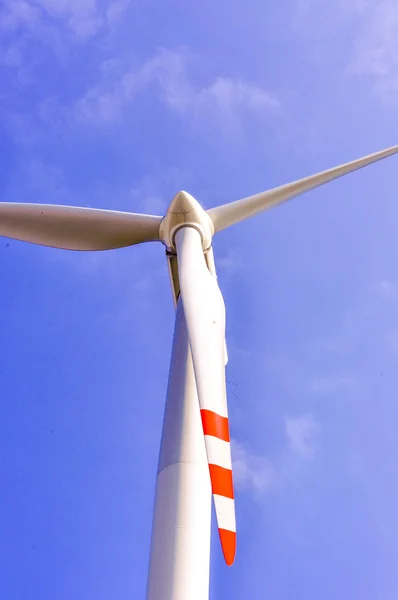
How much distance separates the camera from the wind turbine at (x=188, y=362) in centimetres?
1113

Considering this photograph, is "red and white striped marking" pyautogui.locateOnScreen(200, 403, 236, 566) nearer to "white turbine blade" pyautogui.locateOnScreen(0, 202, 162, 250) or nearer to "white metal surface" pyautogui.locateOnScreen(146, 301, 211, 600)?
"white metal surface" pyautogui.locateOnScreen(146, 301, 211, 600)

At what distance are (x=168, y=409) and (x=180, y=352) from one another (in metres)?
1.57

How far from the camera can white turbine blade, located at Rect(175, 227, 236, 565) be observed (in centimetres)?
973

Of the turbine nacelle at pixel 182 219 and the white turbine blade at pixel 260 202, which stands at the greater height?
the white turbine blade at pixel 260 202

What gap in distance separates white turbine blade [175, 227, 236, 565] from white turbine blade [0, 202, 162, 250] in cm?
151

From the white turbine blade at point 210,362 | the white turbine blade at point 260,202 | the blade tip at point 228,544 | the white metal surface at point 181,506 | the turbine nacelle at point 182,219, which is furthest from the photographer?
the white turbine blade at point 260,202

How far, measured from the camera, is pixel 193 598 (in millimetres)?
11477

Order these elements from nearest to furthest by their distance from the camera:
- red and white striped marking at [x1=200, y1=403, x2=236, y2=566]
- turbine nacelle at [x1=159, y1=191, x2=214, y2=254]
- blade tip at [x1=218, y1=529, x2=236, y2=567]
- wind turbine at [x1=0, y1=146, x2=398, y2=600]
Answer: blade tip at [x1=218, y1=529, x2=236, y2=567] → red and white striped marking at [x1=200, y1=403, x2=236, y2=566] → wind turbine at [x1=0, y1=146, x2=398, y2=600] → turbine nacelle at [x1=159, y1=191, x2=214, y2=254]

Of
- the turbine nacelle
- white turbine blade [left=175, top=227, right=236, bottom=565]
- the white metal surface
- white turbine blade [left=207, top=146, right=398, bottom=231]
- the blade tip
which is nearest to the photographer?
the blade tip

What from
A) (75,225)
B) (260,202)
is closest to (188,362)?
(75,225)

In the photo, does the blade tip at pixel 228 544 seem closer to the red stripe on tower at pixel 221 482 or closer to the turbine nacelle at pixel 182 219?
the red stripe on tower at pixel 221 482

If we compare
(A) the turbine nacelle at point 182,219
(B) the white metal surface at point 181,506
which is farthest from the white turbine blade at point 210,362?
(B) the white metal surface at point 181,506

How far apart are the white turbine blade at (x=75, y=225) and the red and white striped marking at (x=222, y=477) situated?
27.9 feet

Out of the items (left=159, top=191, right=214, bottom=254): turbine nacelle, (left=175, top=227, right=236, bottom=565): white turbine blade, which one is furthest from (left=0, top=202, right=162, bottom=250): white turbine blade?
(left=175, top=227, right=236, bottom=565): white turbine blade
